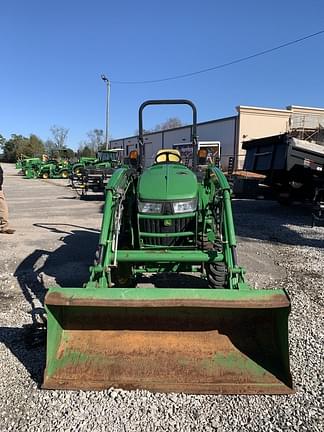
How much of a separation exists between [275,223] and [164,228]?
6629mm

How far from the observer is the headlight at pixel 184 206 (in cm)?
425

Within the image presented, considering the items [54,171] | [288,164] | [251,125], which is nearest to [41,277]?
[288,164]

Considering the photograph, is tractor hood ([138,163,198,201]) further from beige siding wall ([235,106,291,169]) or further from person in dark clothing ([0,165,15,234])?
beige siding wall ([235,106,291,169])

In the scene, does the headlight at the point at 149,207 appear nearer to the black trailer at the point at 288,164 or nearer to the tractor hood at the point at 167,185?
the tractor hood at the point at 167,185

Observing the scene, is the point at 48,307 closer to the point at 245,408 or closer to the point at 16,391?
the point at 16,391

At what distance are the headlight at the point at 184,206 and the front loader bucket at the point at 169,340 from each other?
1342 millimetres

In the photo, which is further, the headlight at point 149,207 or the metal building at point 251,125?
the metal building at point 251,125

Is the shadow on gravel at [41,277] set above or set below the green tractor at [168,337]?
below

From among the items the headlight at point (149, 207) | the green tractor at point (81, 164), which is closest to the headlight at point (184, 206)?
the headlight at point (149, 207)

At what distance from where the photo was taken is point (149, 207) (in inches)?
168

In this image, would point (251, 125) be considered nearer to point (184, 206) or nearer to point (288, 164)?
point (288, 164)

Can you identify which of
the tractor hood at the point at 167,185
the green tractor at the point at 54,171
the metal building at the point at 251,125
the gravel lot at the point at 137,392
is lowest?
the gravel lot at the point at 137,392

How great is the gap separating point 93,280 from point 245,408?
1585 millimetres

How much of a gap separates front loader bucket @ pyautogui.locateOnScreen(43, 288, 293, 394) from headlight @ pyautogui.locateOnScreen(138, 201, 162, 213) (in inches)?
52.8
